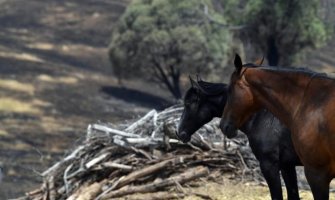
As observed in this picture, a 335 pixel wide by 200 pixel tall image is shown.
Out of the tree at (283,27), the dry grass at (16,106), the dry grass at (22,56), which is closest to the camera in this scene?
the dry grass at (16,106)

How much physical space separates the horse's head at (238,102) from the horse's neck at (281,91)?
69mm

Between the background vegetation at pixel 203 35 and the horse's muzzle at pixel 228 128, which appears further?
the background vegetation at pixel 203 35

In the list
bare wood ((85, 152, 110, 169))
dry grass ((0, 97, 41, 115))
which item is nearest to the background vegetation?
dry grass ((0, 97, 41, 115))

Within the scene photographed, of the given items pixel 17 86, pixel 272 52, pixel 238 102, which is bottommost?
pixel 17 86

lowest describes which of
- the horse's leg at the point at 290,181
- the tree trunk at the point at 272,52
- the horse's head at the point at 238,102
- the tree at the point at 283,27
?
the tree trunk at the point at 272,52

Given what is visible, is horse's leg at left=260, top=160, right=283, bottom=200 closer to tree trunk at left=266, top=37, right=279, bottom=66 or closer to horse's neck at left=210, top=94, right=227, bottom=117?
horse's neck at left=210, top=94, right=227, bottom=117

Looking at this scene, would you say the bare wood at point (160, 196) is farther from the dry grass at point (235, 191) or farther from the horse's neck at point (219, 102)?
the horse's neck at point (219, 102)

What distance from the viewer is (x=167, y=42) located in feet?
125

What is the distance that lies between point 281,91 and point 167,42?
31.7m

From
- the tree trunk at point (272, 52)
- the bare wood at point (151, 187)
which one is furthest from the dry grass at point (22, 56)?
the bare wood at point (151, 187)

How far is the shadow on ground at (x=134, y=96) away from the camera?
3867 centimetres

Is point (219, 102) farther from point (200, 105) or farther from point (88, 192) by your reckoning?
point (88, 192)

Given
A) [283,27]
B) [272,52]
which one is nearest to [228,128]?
[283,27]

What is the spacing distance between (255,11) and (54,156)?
14.9m
